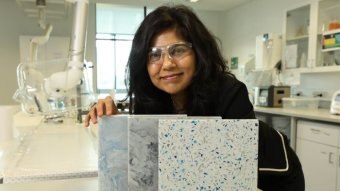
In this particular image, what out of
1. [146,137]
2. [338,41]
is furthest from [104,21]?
[146,137]

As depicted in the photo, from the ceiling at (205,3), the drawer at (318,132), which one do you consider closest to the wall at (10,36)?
the ceiling at (205,3)

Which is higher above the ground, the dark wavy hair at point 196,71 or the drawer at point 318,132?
the dark wavy hair at point 196,71

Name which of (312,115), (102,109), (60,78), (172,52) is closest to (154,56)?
(172,52)

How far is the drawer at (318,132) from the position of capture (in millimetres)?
2428

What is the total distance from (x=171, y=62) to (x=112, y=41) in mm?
5870

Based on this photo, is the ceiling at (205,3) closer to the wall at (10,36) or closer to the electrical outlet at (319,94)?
the wall at (10,36)

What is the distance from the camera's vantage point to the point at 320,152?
8.49 feet

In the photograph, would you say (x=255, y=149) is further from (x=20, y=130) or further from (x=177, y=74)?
(x=20, y=130)

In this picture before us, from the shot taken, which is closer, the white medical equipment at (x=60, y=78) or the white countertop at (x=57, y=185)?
the white countertop at (x=57, y=185)

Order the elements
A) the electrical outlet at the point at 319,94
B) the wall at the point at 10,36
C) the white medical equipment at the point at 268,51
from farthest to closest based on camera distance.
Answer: the wall at the point at 10,36, the white medical equipment at the point at 268,51, the electrical outlet at the point at 319,94

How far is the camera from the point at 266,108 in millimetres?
3496

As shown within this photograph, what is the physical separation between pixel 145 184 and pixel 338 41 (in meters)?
3.14

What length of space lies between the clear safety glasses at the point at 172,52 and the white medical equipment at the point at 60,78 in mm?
657

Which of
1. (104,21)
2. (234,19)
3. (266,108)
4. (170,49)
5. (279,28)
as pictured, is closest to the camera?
(170,49)
